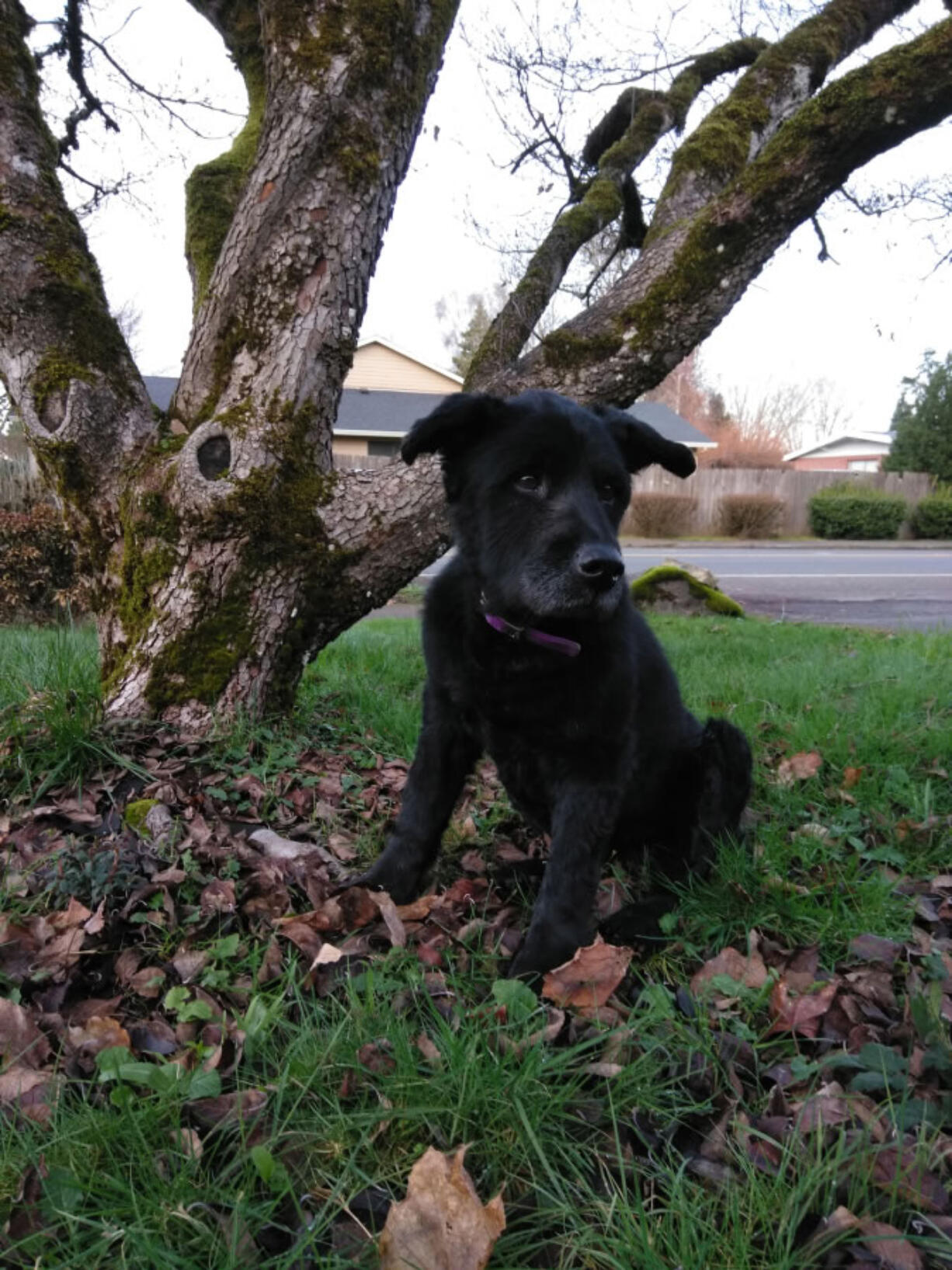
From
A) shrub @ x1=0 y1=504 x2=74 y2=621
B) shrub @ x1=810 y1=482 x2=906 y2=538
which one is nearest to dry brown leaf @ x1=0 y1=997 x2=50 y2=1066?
shrub @ x1=0 y1=504 x2=74 y2=621

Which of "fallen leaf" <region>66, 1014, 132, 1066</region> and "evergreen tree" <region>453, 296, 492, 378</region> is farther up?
"evergreen tree" <region>453, 296, 492, 378</region>

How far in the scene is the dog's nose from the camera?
2.40m

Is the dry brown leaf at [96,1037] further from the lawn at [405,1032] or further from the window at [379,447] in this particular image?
the window at [379,447]

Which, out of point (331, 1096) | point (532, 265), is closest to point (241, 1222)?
point (331, 1096)

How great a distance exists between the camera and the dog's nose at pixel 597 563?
2404 millimetres

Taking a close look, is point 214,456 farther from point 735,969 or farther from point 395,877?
point 735,969

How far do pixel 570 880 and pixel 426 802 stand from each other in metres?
0.58

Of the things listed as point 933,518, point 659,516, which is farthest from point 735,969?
point 933,518

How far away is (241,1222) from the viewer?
1.49 m

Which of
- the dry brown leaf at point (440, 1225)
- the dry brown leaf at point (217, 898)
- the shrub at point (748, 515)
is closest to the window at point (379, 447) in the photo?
the shrub at point (748, 515)

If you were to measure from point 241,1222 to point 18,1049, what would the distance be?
0.81 meters

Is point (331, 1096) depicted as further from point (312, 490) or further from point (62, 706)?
point (312, 490)

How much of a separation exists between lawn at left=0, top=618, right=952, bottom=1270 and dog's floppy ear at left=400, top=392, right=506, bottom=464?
4.78 feet

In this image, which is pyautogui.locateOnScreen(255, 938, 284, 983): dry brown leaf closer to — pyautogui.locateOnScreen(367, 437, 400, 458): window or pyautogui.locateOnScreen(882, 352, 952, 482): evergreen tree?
pyautogui.locateOnScreen(367, 437, 400, 458): window
